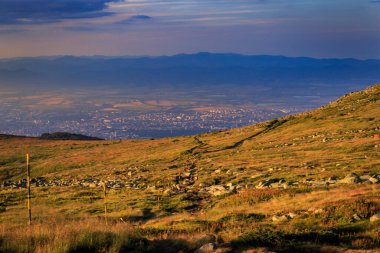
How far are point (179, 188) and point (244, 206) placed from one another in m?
11.2

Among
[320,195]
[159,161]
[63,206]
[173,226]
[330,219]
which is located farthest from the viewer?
[159,161]

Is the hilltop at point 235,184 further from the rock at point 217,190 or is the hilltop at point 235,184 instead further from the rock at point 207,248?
the rock at point 207,248

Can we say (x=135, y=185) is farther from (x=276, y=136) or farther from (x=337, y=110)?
(x=337, y=110)

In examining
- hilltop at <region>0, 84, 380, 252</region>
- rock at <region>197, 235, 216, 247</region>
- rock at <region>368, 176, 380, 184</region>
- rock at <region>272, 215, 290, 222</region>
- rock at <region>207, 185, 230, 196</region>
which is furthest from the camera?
rock at <region>207, 185, 230, 196</region>

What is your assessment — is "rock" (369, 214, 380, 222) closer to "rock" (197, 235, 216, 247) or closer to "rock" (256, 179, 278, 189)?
"rock" (197, 235, 216, 247)

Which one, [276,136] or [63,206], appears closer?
[63,206]

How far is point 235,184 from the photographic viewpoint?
32.5 m

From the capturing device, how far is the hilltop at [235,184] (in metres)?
15.6

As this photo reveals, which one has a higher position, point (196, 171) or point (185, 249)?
point (185, 249)

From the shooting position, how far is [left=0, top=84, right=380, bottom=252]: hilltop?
51.3 ft

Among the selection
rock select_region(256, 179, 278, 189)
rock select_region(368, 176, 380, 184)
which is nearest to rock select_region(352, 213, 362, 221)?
rock select_region(368, 176, 380, 184)

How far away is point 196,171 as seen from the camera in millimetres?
42000

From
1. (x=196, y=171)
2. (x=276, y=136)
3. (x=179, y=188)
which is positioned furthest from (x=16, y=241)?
(x=276, y=136)

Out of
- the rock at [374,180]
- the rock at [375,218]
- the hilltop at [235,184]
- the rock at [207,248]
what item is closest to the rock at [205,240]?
the hilltop at [235,184]
